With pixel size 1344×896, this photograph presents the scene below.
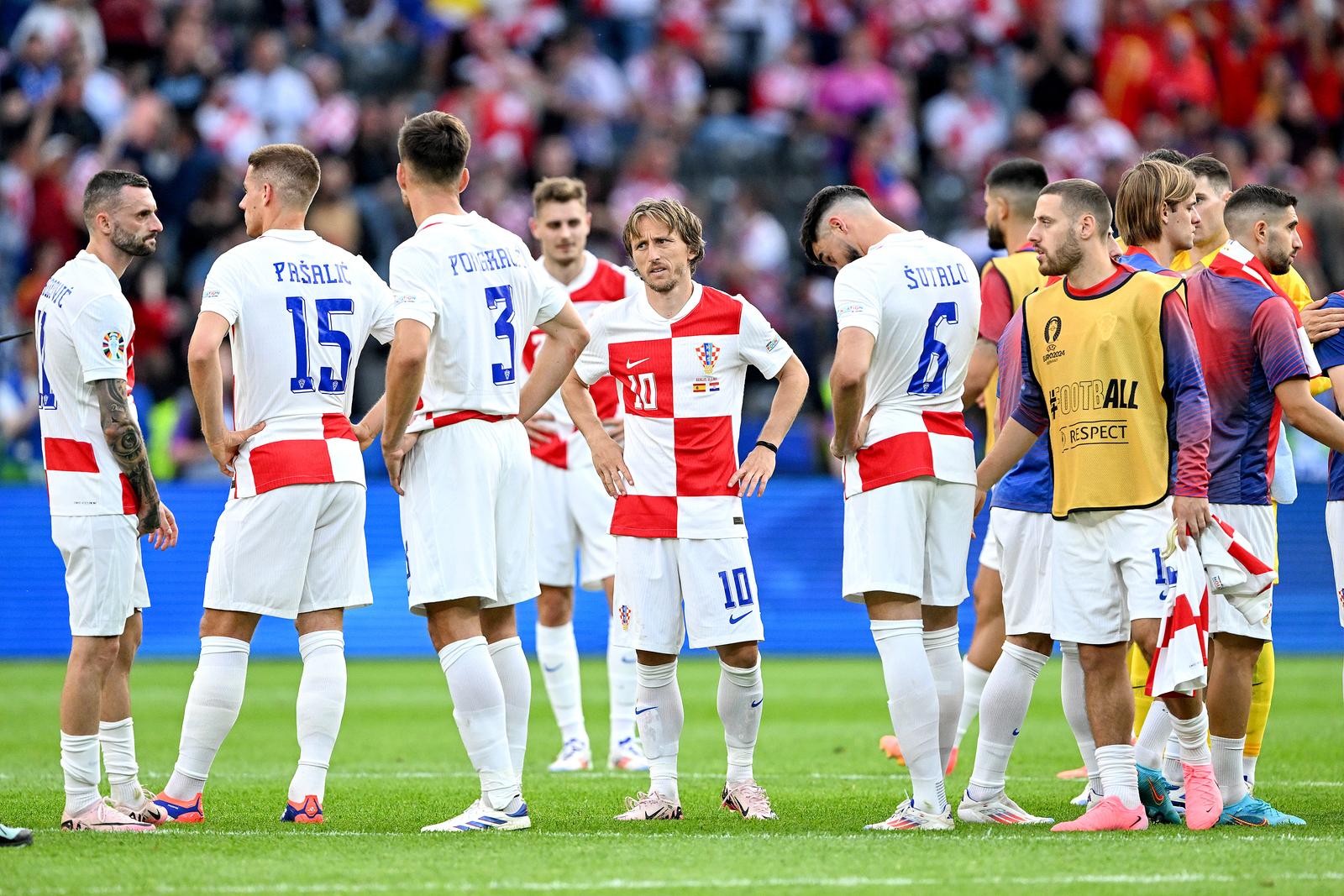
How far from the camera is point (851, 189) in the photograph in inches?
298

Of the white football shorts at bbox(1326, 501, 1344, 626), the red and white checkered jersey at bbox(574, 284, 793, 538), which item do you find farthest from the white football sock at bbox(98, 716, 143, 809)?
the white football shorts at bbox(1326, 501, 1344, 626)

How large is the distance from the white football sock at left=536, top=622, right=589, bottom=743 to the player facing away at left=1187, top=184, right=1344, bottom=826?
370 centimetres

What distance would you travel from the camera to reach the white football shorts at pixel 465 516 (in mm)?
6852

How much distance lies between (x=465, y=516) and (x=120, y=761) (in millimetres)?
1901

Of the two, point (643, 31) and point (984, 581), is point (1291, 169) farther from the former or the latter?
point (984, 581)

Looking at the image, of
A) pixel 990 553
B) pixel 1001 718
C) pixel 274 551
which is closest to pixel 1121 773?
pixel 1001 718

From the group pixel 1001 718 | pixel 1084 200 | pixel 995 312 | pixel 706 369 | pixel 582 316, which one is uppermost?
pixel 1084 200

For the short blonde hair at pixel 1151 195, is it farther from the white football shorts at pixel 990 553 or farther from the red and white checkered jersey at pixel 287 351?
the red and white checkered jersey at pixel 287 351

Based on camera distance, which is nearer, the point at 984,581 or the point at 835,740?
the point at 984,581

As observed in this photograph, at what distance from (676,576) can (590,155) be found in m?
13.7

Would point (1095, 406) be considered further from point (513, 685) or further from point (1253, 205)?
point (513, 685)

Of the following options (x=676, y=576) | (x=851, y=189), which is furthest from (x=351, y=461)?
(x=851, y=189)

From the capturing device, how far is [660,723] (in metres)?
7.26

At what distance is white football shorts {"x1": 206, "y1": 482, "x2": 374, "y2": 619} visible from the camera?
6949mm
